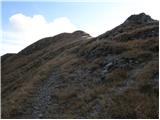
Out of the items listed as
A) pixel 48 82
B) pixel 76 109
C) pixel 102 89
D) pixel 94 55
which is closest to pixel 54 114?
pixel 76 109

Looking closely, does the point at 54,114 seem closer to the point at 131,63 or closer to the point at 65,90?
the point at 65,90

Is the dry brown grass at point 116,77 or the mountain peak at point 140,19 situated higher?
the mountain peak at point 140,19

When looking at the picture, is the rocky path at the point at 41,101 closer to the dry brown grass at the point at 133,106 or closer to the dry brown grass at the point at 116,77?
the dry brown grass at the point at 133,106

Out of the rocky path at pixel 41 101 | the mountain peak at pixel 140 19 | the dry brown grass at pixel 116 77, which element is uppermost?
the mountain peak at pixel 140 19

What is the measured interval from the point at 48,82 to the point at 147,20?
23701 mm

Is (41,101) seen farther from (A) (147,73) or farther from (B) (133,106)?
(A) (147,73)

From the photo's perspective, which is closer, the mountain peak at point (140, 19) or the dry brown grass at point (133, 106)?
the dry brown grass at point (133, 106)

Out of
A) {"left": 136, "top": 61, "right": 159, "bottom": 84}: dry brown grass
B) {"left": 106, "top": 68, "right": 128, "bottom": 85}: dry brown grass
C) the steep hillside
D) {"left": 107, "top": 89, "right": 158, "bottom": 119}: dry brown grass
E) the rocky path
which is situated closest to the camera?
{"left": 107, "top": 89, "right": 158, "bottom": 119}: dry brown grass

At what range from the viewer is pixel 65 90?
18344 millimetres

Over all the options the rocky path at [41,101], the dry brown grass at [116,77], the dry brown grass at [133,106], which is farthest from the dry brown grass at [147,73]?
the rocky path at [41,101]

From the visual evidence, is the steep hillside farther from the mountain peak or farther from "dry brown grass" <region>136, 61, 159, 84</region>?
the mountain peak

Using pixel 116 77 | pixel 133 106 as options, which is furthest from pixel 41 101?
pixel 133 106

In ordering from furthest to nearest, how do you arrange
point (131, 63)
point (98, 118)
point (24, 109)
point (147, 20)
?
point (147, 20)
point (131, 63)
point (24, 109)
point (98, 118)

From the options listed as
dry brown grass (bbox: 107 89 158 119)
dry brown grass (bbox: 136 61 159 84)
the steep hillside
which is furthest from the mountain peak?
dry brown grass (bbox: 107 89 158 119)
